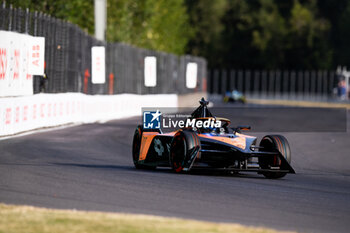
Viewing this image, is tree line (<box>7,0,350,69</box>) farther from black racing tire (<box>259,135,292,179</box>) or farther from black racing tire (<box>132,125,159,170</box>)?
black racing tire (<box>259,135,292,179</box>)

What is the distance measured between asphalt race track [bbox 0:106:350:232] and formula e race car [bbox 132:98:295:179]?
0.22m

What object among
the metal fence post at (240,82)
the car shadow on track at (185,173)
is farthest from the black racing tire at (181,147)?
the metal fence post at (240,82)

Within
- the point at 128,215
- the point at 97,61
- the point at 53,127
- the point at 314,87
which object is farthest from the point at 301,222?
the point at 314,87

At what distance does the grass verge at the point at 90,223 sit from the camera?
872 centimetres

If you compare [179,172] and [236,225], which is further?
[179,172]

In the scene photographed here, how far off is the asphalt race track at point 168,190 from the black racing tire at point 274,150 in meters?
0.22

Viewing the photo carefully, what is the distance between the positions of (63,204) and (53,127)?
53.9 ft

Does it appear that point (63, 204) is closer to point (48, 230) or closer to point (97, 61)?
point (48, 230)

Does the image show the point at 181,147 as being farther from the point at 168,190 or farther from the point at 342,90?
the point at 342,90

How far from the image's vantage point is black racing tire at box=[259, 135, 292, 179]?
1496 cm

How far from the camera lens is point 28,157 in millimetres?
17047

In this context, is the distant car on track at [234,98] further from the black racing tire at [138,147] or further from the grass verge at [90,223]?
the grass verge at [90,223]

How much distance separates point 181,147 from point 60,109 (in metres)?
13.9

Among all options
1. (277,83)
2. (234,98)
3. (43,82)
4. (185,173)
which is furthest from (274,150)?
(277,83)
